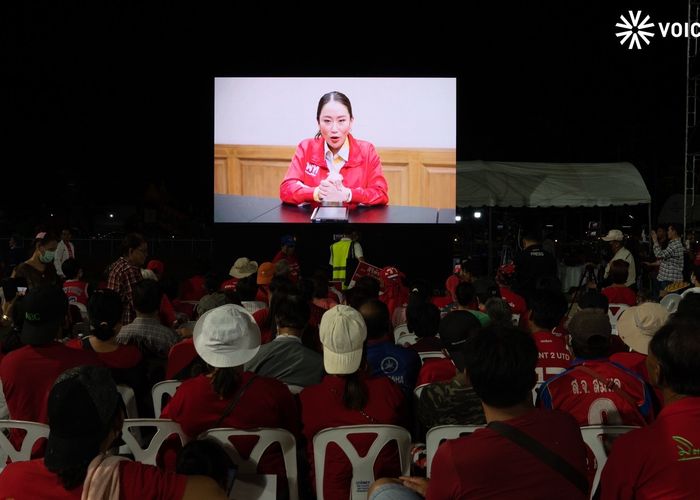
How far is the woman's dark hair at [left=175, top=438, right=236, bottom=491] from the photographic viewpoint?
1946mm

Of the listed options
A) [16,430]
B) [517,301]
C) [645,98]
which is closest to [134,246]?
[16,430]

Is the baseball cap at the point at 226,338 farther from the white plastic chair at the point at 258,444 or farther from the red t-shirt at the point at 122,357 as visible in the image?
the red t-shirt at the point at 122,357

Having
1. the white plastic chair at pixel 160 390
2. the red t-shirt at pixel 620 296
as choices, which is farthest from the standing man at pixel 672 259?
the white plastic chair at pixel 160 390

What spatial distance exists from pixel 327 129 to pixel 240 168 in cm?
174

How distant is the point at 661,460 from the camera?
1765 millimetres

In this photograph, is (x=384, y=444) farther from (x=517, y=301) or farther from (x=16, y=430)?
(x=517, y=301)

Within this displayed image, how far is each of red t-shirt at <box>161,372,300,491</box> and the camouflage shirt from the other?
1.99ft

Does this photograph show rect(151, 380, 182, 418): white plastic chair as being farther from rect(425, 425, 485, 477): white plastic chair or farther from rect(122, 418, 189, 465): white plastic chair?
rect(425, 425, 485, 477): white plastic chair

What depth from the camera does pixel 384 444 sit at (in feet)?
8.75

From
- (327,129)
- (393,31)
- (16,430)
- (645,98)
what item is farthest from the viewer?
(645,98)

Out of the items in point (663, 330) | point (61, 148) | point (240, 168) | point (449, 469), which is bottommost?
point (449, 469)

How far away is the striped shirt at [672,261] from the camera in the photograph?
9.76 meters

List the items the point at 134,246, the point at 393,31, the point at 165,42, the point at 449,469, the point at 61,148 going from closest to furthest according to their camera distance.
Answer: the point at 449,469, the point at 134,246, the point at 393,31, the point at 165,42, the point at 61,148

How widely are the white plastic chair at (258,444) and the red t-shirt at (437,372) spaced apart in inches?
33.6
